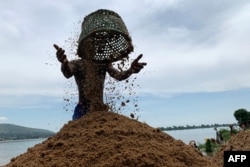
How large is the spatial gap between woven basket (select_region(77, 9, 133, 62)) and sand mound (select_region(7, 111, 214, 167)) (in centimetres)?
87

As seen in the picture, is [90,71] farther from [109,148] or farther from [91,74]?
[109,148]

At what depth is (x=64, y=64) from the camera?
15.8ft

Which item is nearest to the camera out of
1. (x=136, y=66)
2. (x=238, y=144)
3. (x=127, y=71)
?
(x=136, y=66)

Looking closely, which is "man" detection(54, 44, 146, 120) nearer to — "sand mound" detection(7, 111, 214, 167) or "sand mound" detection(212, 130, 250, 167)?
"sand mound" detection(7, 111, 214, 167)

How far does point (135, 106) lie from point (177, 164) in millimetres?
1404

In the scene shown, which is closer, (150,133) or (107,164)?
(107,164)

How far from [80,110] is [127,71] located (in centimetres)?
74

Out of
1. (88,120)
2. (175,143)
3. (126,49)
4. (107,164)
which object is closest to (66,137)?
(88,120)

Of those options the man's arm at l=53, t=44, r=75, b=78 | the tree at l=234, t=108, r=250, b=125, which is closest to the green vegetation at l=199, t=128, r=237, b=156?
the tree at l=234, t=108, r=250, b=125

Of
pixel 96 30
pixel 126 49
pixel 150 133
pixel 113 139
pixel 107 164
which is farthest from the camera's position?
pixel 126 49

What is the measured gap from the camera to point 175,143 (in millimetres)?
4125

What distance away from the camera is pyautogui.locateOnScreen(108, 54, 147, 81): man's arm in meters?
4.73

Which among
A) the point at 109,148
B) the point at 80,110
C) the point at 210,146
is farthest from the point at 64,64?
the point at 210,146

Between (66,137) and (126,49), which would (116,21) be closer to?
(126,49)
